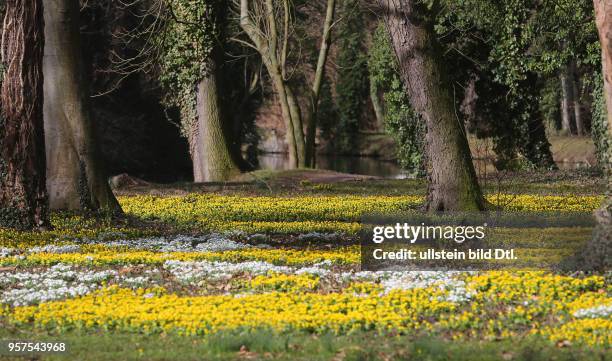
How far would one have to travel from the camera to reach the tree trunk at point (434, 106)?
17.9 meters

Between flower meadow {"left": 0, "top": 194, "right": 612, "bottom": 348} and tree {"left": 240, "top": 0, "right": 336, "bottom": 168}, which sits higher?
tree {"left": 240, "top": 0, "right": 336, "bottom": 168}

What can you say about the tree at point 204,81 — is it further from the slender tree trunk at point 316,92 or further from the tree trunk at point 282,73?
the slender tree trunk at point 316,92

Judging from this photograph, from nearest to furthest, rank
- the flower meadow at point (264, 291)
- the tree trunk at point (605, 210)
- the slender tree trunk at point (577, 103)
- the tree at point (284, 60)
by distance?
the flower meadow at point (264, 291) → the tree trunk at point (605, 210) → the tree at point (284, 60) → the slender tree trunk at point (577, 103)

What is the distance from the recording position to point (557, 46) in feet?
101

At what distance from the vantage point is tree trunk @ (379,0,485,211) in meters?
17.9

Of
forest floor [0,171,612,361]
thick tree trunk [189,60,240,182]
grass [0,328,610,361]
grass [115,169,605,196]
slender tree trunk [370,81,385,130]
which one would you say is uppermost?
slender tree trunk [370,81,385,130]

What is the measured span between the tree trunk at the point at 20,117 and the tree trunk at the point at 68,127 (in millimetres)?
2522

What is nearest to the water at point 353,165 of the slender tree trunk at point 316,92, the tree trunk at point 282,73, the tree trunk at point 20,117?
the slender tree trunk at point 316,92

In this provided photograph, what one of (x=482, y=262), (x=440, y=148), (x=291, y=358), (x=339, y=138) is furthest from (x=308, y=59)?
(x=291, y=358)

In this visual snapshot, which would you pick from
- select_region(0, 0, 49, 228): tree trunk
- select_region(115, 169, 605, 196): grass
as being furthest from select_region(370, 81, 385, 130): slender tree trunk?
select_region(0, 0, 49, 228): tree trunk

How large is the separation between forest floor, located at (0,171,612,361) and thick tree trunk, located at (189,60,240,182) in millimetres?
11526

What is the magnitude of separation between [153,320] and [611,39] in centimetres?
601

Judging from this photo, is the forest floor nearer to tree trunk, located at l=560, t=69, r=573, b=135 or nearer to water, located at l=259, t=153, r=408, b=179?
water, located at l=259, t=153, r=408, b=179

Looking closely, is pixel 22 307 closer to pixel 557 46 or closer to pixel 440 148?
pixel 440 148
